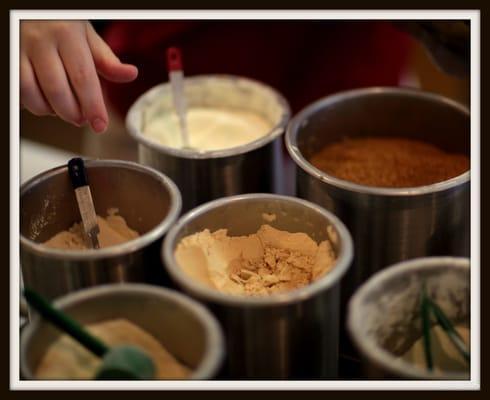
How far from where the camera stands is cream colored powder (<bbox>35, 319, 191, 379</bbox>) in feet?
2.82

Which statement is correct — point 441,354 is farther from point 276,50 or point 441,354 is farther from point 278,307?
point 276,50

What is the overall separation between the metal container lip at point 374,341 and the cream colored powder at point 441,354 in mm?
60

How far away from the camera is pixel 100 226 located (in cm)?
117

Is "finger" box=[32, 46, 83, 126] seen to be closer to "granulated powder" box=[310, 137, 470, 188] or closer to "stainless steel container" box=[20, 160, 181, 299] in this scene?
"stainless steel container" box=[20, 160, 181, 299]

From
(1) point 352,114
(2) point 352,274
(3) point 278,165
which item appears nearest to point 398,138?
(1) point 352,114

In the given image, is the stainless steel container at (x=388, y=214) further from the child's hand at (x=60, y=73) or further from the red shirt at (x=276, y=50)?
the red shirt at (x=276, y=50)

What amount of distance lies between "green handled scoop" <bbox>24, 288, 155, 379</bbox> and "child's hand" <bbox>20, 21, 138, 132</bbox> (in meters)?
0.33

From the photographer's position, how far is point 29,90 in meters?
1.06

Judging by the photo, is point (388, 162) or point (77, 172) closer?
point (77, 172)

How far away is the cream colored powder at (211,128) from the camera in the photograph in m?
1.49

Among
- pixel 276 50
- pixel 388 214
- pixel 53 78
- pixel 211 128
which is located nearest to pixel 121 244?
pixel 53 78

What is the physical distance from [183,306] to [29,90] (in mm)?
413

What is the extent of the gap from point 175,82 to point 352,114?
34 cm

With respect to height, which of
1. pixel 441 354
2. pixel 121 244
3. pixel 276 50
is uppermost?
pixel 276 50
